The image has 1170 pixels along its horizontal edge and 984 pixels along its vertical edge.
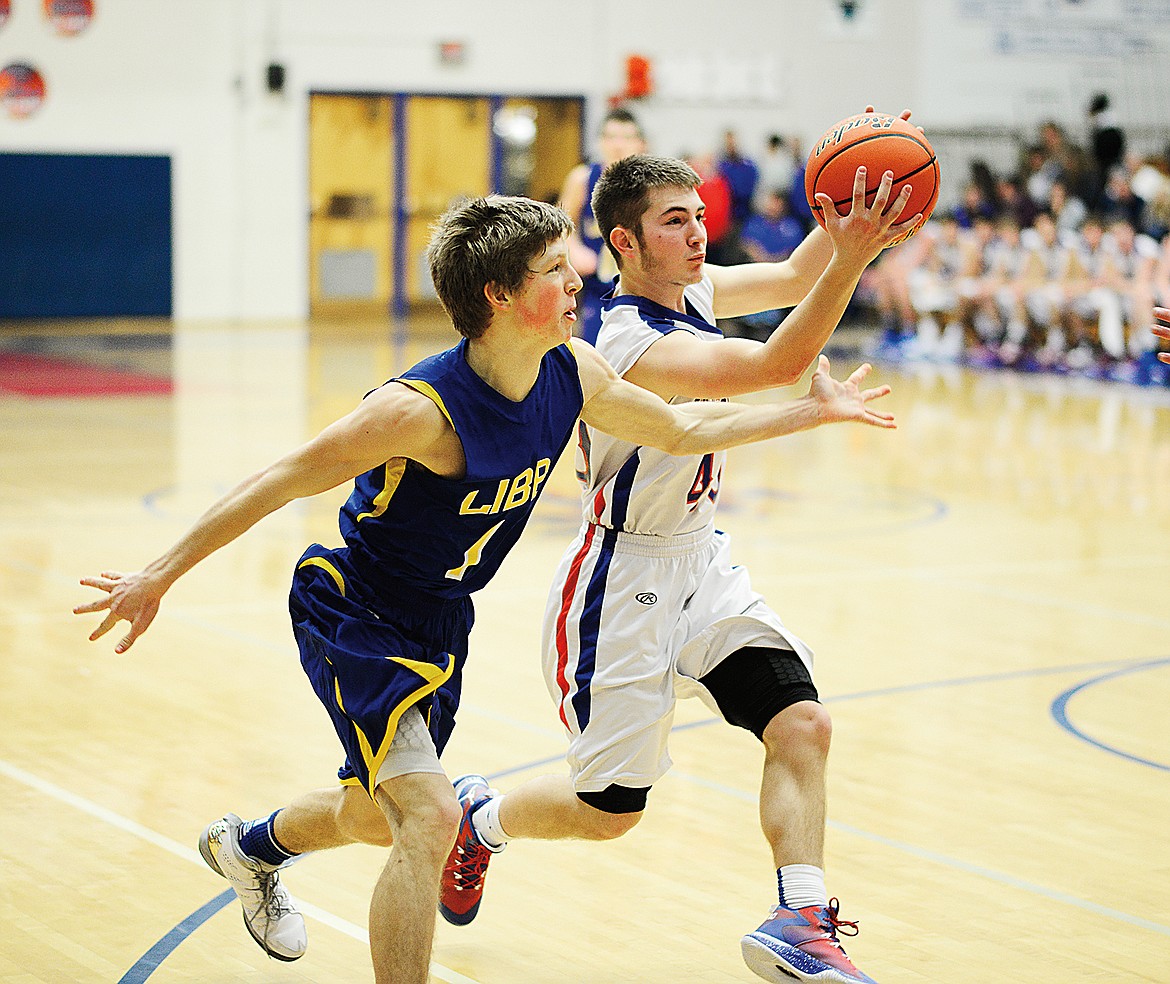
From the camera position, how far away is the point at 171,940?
3771mm

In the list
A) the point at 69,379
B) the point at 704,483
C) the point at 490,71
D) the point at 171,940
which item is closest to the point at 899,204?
the point at 704,483

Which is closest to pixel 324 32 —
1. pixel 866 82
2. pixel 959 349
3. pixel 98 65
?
pixel 98 65

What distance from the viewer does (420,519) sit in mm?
3281

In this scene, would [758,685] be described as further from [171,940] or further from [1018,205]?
[1018,205]

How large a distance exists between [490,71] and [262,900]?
19398mm

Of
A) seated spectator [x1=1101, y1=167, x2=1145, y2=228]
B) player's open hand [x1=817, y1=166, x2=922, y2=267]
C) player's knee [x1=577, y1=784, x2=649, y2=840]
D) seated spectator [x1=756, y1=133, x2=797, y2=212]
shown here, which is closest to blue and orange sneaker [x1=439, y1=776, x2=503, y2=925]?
player's knee [x1=577, y1=784, x2=649, y2=840]

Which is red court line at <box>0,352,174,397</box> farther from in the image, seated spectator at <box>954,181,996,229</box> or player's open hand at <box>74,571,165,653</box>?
player's open hand at <box>74,571,165,653</box>

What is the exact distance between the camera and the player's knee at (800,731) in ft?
11.5

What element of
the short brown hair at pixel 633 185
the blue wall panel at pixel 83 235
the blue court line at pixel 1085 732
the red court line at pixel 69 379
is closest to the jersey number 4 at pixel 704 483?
the short brown hair at pixel 633 185

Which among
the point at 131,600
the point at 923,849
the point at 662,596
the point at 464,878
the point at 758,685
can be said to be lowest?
the point at 923,849

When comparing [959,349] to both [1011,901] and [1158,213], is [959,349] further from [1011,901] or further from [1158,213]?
[1011,901]

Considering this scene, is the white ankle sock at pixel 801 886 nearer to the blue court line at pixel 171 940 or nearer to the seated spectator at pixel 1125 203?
the blue court line at pixel 171 940

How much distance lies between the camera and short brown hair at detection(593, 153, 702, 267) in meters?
3.88

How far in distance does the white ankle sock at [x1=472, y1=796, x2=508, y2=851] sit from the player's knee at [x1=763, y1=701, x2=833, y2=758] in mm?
689
